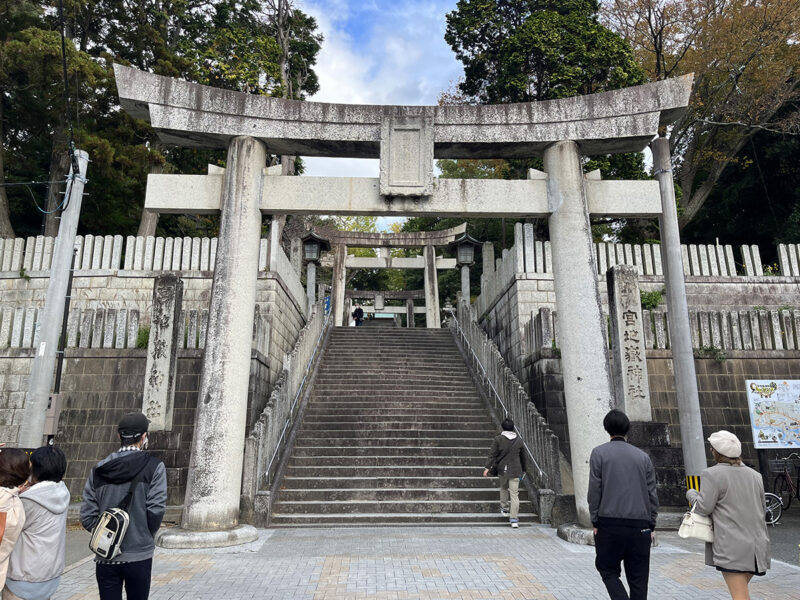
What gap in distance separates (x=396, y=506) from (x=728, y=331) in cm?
753

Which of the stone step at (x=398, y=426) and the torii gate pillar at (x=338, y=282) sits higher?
the torii gate pillar at (x=338, y=282)

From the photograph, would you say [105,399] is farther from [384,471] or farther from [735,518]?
[735,518]

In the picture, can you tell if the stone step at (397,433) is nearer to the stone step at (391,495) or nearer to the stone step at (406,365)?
the stone step at (391,495)

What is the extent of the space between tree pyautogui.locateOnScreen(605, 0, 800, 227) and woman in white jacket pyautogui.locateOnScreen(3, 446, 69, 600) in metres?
18.3

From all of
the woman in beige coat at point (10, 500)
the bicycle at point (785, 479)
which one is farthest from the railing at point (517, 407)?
the woman in beige coat at point (10, 500)

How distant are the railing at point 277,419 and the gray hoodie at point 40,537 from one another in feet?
15.1

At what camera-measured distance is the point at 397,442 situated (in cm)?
993

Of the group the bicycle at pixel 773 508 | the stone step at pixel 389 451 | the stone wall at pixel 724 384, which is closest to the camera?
the bicycle at pixel 773 508

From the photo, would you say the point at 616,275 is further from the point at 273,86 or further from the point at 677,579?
the point at 273,86

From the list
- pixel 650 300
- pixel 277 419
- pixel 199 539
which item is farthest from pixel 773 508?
pixel 199 539

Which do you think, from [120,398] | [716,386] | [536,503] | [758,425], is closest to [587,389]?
[536,503]

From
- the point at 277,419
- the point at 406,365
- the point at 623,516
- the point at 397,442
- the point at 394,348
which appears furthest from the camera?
the point at 394,348

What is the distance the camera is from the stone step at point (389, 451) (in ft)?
31.3

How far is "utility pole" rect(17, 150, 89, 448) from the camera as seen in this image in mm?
7008
